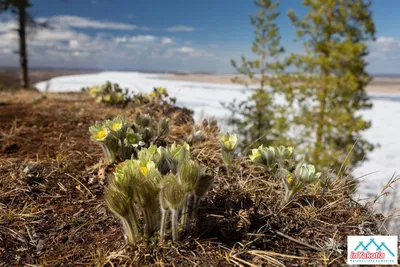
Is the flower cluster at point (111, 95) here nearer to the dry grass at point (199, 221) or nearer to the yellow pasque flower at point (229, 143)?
the dry grass at point (199, 221)

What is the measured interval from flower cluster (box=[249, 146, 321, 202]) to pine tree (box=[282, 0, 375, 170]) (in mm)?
7796

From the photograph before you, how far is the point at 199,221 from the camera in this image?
1241 millimetres


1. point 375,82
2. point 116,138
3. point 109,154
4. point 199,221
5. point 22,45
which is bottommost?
point 199,221

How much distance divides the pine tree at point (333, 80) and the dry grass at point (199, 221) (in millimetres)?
7901

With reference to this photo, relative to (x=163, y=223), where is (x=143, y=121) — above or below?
above

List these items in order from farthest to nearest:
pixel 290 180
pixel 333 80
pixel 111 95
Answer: pixel 333 80 < pixel 111 95 < pixel 290 180

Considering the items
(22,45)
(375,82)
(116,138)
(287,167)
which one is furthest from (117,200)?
(375,82)

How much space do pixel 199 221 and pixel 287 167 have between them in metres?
0.60

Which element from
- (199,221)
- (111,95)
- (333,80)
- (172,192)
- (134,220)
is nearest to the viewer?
(172,192)

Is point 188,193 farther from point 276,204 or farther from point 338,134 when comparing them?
point 338,134

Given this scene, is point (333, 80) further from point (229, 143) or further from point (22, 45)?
point (22, 45)

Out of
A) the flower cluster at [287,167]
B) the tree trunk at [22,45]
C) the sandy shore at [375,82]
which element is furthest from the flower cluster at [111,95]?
the sandy shore at [375,82]

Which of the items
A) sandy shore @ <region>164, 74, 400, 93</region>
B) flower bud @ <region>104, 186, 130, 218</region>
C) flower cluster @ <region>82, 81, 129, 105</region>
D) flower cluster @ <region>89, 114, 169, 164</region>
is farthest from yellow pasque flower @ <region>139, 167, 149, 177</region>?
sandy shore @ <region>164, 74, 400, 93</region>

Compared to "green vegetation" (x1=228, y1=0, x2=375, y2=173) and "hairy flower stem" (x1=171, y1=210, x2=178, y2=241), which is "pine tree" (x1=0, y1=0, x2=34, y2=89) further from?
"hairy flower stem" (x1=171, y1=210, x2=178, y2=241)
